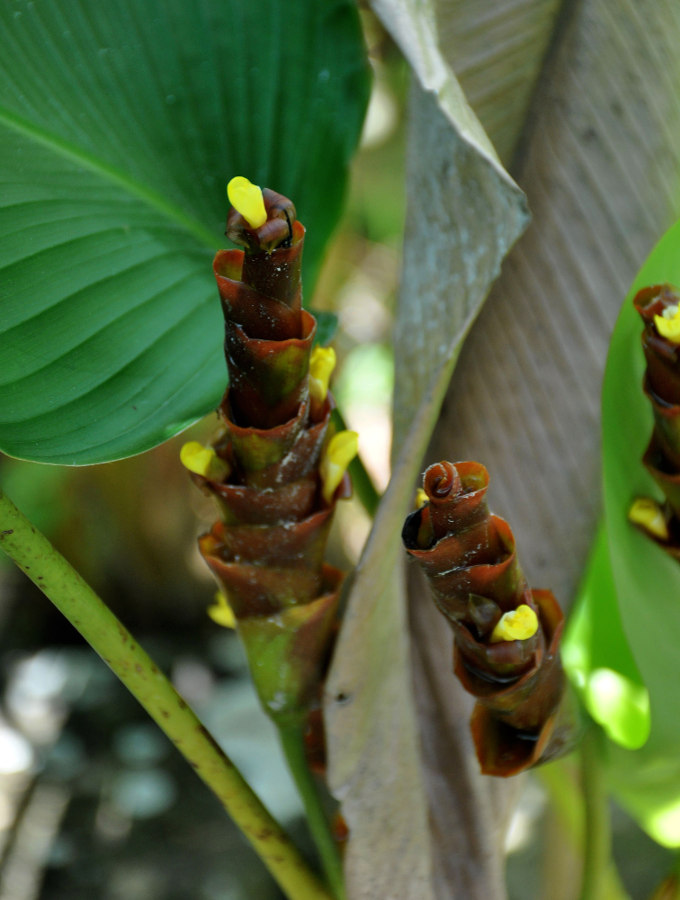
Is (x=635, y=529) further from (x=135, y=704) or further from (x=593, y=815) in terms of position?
(x=135, y=704)

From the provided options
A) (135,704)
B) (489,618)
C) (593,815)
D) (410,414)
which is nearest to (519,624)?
(489,618)

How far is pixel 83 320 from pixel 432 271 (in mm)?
146

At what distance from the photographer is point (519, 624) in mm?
241

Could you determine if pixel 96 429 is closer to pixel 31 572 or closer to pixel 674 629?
pixel 31 572

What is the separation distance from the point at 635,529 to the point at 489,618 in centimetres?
9

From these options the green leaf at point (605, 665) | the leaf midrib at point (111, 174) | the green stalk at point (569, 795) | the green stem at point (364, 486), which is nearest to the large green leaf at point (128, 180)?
the leaf midrib at point (111, 174)

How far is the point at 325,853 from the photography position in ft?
1.18

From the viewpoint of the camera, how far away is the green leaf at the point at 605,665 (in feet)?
1.20

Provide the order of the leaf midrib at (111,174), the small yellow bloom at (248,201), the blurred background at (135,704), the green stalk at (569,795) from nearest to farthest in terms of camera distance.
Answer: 1. the small yellow bloom at (248,201)
2. the leaf midrib at (111,174)
3. the green stalk at (569,795)
4. the blurred background at (135,704)

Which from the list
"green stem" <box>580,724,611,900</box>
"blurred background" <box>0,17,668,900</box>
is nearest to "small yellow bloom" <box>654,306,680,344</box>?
"green stem" <box>580,724,611,900</box>

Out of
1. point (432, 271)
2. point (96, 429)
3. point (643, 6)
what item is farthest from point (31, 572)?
point (643, 6)

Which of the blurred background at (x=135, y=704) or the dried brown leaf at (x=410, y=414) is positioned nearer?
the dried brown leaf at (x=410, y=414)

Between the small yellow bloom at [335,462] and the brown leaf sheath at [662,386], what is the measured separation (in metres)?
0.11

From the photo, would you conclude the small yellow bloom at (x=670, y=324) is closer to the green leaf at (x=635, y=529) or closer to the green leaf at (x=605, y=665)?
the green leaf at (x=635, y=529)
